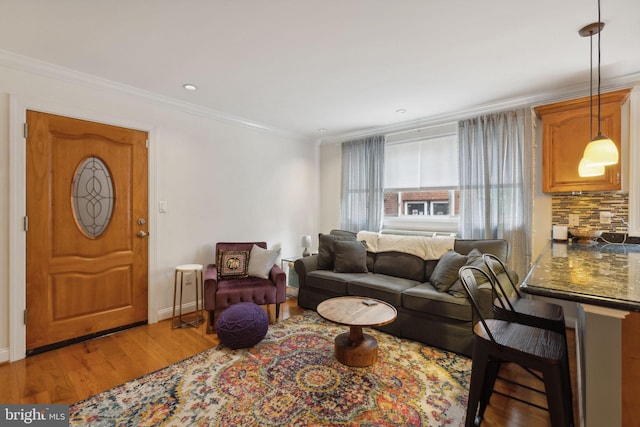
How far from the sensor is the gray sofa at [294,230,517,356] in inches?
102

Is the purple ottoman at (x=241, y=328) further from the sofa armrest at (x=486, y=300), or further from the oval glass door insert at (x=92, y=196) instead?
the sofa armrest at (x=486, y=300)

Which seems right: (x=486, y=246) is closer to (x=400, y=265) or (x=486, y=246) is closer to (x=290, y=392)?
(x=400, y=265)

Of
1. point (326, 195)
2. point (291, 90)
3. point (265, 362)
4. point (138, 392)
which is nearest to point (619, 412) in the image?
point (265, 362)

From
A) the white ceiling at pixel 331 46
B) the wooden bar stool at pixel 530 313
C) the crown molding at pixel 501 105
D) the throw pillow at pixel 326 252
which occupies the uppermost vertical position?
the white ceiling at pixel 331 46

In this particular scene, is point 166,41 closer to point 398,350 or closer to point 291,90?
point 291,90

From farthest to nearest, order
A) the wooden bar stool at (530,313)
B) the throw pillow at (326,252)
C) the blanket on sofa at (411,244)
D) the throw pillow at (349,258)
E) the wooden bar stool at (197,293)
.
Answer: the throw pillow at (326,252)
the throw pillow at (349,258)
the blanket on sofa at (411,244)
the wooden bar stool at (197,293)
the wooden bar stool at (530,313)

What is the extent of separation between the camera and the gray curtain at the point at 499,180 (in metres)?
3.26

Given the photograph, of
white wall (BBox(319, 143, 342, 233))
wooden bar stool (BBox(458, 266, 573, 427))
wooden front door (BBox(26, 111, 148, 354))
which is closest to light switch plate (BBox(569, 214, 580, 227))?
wooden bar stool (BBox(458, 266, 573, 427))

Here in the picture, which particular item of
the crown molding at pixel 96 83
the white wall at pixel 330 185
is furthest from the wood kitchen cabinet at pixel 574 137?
the crown molding at pixel 96 83

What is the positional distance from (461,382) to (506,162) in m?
2.45

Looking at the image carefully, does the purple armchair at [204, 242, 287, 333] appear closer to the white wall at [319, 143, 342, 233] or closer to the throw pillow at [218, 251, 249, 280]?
the throw pillow at [218, 251, 249, 280]

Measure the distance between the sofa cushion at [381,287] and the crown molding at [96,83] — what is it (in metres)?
2.66

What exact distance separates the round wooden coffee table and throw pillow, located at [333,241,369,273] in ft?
3.19

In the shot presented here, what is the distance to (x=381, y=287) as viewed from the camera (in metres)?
3.09
